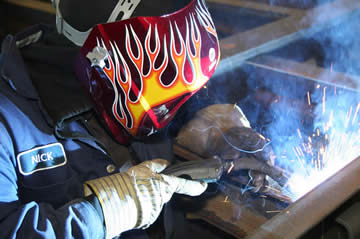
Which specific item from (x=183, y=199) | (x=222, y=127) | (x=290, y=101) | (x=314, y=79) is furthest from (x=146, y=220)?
(x=314, y=79)

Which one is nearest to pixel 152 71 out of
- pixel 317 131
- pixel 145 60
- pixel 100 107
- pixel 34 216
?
pixel 145 60

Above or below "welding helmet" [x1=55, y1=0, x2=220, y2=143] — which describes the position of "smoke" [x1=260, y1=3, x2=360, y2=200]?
below

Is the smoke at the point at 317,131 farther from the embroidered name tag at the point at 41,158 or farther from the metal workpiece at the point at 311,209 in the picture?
the embroidered name tag at the point at 41,158

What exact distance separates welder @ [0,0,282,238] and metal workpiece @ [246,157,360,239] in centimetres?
44

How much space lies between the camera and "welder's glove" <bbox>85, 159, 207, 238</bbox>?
1167 millimetres

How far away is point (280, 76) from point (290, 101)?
179 millimetres

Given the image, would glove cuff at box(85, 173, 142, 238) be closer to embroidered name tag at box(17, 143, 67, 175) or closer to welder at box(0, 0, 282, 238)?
welder at box(0, 0, 282, 238)

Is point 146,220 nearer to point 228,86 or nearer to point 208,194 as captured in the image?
point 208,194

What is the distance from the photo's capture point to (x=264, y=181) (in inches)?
53.4

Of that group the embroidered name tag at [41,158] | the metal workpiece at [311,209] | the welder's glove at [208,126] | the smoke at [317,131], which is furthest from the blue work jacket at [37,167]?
the smoke at [317,131]

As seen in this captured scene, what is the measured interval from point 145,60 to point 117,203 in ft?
1.67

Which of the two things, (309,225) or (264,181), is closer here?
(309,225)

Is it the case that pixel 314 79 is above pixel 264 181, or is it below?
above

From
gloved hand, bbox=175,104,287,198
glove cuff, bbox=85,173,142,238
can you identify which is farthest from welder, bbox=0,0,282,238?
gloved hand, bbox=175,104,287,198
